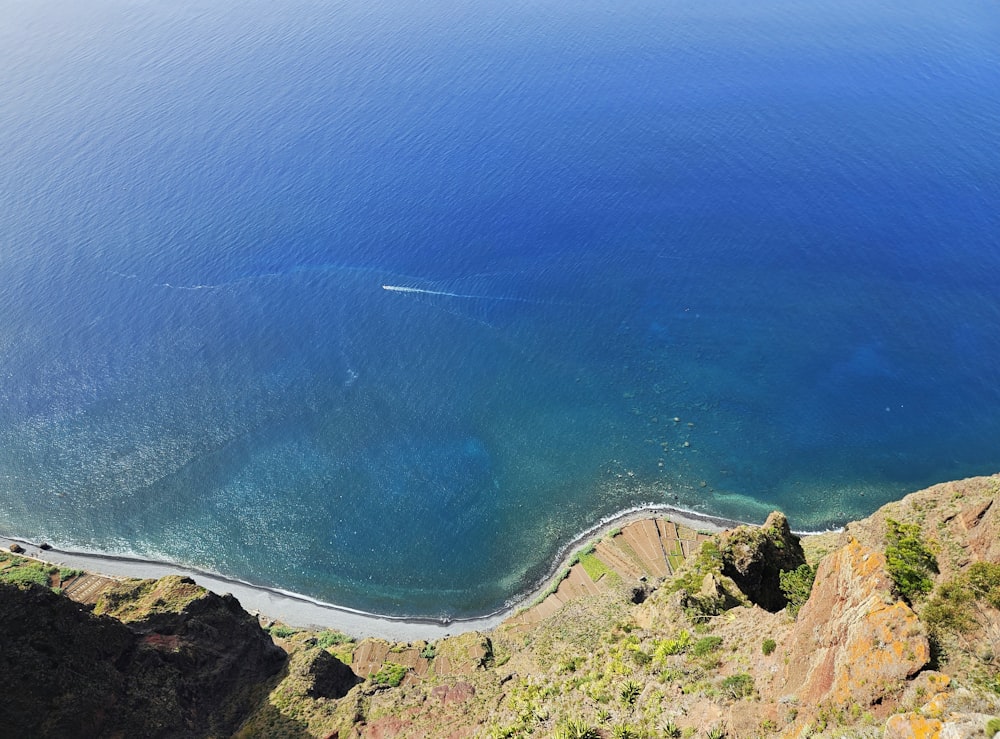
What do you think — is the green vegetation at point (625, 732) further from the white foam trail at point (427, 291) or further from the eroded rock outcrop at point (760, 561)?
the white foam trail at point (427, 291)

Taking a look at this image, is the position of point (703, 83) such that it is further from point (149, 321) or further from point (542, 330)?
point (149, 321)

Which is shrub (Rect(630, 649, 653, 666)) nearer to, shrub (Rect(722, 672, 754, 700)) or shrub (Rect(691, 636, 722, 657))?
shrub (Rect(691, 636, 722, 657))

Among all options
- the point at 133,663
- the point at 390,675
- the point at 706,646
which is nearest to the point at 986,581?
the point at 706,646

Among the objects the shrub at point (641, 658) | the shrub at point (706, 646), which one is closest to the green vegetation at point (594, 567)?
the shrub at point (641, 658)

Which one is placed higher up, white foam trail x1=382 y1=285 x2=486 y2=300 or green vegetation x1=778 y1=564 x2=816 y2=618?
green vegetation x1=778 y1=564 x2=816 y2=618

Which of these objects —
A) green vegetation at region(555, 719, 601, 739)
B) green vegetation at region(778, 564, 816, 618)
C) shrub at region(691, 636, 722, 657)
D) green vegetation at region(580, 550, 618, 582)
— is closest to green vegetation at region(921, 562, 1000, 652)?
shrub at region(691, 636, 722, 657)
